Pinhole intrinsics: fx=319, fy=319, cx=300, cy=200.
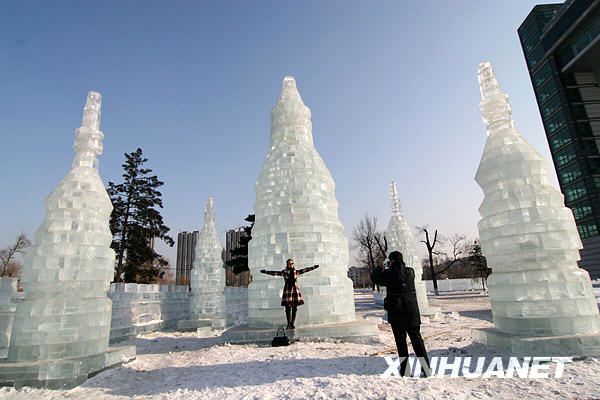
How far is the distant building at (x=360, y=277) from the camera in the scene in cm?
8939

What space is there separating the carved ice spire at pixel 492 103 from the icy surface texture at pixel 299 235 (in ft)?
16.1

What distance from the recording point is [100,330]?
21.3ft

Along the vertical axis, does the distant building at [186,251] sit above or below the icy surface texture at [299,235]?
above

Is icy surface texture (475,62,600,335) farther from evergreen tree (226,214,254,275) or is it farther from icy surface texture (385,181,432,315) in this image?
evergreen tree (226,214,254,275)

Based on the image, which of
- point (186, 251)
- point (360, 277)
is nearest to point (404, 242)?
point (186, 251)

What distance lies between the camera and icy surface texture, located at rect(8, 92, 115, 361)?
5.89m

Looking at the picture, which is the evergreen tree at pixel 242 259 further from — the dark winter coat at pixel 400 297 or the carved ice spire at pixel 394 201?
the dark winter coat at pixel 400 297

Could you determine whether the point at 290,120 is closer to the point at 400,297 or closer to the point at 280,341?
the point at 280,341

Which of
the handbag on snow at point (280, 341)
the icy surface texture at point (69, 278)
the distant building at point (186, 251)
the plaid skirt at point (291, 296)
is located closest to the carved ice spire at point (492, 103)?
the plaid skirt at point (291, 296)

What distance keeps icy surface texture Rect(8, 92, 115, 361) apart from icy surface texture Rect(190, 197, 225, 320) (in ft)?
35.4

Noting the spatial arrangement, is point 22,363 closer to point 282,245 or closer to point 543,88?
point 282,245

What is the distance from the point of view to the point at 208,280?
17500 mm

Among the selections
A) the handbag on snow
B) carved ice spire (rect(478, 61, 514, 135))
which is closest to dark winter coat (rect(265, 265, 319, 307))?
the handbag on snow

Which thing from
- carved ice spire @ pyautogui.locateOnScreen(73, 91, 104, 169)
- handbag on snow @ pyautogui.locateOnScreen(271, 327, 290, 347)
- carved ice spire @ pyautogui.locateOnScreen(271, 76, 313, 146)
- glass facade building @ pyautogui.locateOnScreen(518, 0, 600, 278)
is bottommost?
handbag on snow @ pyautogui.locateOnScreen(271, 327, 290, 347)
